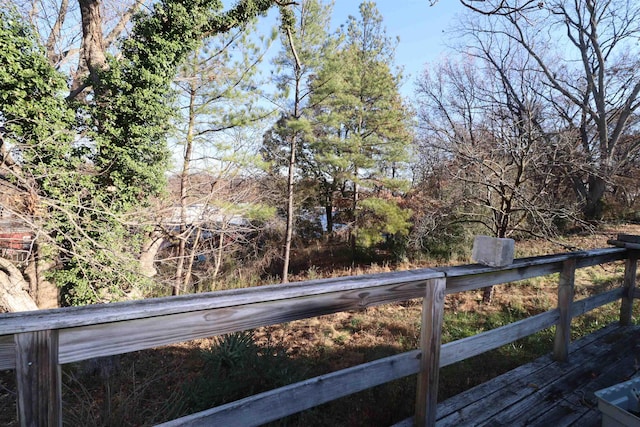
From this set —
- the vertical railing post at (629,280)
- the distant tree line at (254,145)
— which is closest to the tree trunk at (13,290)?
the distant tree line at (254,145)

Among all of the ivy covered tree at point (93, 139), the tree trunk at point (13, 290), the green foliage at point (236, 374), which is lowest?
the green foliage at point (236, 374)

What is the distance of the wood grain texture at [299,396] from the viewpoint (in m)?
1.20

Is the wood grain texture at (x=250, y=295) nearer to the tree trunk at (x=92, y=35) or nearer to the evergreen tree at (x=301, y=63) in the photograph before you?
the tree trunk at (x=92, y=35)

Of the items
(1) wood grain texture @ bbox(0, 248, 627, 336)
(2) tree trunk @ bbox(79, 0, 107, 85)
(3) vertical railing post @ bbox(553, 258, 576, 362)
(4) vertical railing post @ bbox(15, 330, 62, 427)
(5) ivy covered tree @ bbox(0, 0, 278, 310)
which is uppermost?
(2) tree trunk @ bbox(79, 0, 107, 85)

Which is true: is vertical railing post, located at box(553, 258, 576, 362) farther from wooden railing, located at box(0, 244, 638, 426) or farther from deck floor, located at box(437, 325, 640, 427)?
wooden railing, located at box(0, 244, 638, 426)

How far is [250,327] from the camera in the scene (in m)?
1.25

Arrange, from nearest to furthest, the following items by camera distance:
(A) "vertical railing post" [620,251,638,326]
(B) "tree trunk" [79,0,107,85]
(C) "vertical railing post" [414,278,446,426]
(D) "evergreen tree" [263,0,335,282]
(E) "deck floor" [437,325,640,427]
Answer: (C) "vertical railing post" [414,278,446,426]
(E) "deck floor" [437,325,640,427]
(A) "vertical railing post" [620,251,638,326]
(B) "tree trunk" [79,0,107,85]
(D) "evergreen tree" [263,0,335,282]

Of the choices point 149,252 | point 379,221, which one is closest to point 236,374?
point 149,252

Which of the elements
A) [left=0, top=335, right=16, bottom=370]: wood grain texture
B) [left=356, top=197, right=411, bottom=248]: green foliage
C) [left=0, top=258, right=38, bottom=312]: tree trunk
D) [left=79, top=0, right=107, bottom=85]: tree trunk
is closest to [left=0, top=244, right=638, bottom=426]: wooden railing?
[left=0, top=335, right=16, bottom=370]: wood grain texture

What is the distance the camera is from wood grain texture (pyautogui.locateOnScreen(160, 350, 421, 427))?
120cm

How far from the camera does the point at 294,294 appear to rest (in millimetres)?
1353

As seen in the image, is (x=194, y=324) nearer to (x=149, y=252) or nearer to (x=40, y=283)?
(x=40, y=283)

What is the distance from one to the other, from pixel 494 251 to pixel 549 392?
1186 mm

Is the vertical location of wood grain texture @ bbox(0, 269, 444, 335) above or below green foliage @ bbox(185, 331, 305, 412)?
above
